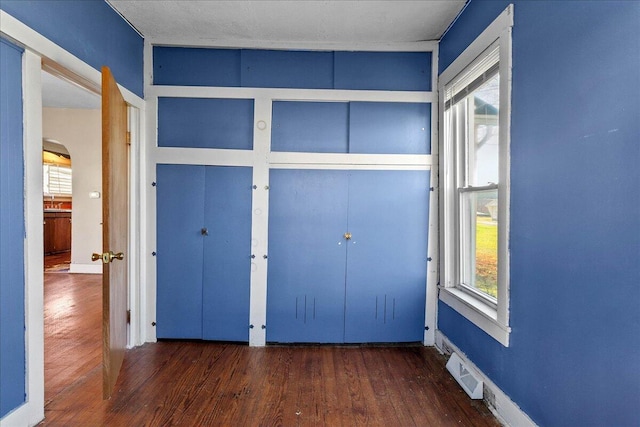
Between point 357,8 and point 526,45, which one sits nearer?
point 526,45

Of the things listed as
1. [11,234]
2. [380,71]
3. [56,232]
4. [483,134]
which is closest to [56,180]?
[56,232]

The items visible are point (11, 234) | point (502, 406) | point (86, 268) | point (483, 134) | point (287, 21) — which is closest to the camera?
point (11, 234)

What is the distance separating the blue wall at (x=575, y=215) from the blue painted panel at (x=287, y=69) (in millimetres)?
1489

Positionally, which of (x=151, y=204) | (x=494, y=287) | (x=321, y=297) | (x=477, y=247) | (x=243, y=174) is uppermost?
(x=243, y=174)

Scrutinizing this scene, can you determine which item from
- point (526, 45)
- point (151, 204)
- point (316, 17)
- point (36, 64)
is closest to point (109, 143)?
point (36, 64)

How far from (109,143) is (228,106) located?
1221 mm

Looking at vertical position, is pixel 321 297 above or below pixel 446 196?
below

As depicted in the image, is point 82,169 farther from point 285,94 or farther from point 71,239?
point 285,94

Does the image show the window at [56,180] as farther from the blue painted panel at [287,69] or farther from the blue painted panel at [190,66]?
the blue painted panel at [287,69]

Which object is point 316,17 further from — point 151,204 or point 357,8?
point 151,204

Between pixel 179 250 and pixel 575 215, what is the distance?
2.96 meters

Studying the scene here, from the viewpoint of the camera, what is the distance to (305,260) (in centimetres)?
302

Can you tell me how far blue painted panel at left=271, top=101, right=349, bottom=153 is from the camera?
3.01 meters

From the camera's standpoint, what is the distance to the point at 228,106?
3.00 meters
